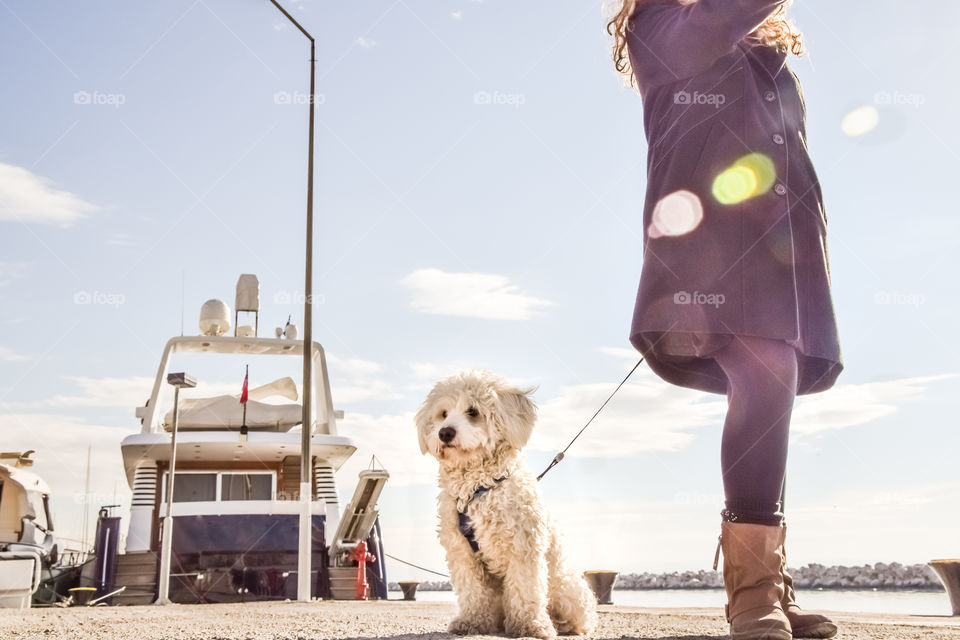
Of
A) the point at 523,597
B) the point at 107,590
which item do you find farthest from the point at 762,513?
the point at 107,590

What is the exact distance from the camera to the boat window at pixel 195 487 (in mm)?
13250

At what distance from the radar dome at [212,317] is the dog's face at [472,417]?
11583 mm

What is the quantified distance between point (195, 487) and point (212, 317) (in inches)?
122

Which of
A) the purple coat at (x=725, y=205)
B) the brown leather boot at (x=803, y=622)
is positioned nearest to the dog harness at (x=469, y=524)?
the purple coat at (x=725, y=205)

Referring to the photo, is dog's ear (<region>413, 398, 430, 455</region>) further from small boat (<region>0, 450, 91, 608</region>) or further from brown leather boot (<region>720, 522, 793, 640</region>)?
small boat (<region>0, 450, 91, 608</region>)

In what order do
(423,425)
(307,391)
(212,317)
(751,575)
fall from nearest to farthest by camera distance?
(751,575), (423,425), (307,391), (212,317)

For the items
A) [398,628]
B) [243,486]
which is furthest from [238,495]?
[398,628]

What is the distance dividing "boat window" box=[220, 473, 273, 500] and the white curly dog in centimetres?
1017

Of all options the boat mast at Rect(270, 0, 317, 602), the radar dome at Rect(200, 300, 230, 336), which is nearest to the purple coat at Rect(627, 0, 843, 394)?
the boat mast at Rect(270, 0, 317, 602)

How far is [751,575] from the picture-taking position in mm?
2824

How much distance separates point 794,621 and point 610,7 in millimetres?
2606

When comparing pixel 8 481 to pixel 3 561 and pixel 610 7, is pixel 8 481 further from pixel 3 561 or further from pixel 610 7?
pixel 610 7

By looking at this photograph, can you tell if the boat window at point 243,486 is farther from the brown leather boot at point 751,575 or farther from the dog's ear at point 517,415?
the brown leather boot at point 751,575

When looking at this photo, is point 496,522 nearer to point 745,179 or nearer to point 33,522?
point 745,179
